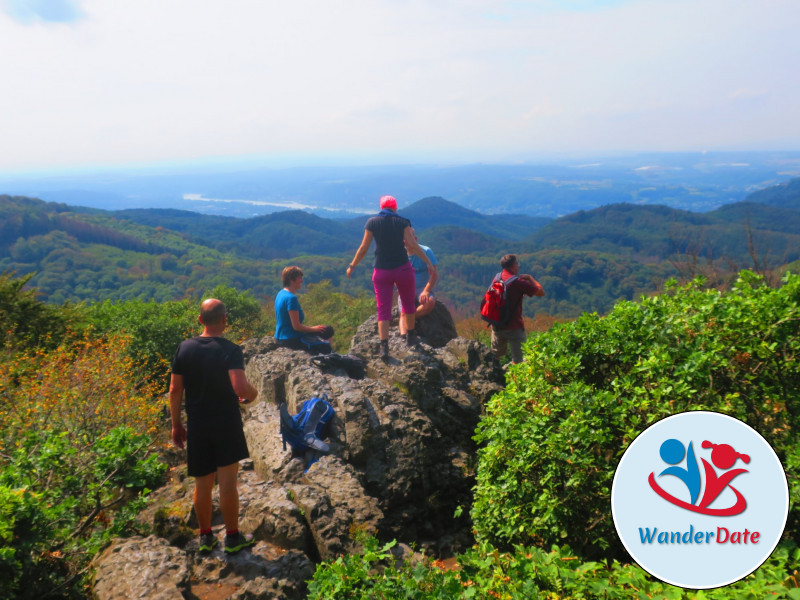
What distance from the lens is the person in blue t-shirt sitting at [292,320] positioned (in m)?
7.17

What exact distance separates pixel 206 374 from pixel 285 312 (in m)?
3.56

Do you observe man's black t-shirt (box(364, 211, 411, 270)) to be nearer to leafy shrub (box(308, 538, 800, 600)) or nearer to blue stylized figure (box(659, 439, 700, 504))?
leafy shrub (box(308, 538, 800, 600))

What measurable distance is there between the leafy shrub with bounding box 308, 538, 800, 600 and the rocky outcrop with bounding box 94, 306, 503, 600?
121 cm

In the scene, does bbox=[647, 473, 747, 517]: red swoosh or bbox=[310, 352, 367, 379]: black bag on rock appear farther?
bbox=[310, 352, 367, 379]: black bag on rock

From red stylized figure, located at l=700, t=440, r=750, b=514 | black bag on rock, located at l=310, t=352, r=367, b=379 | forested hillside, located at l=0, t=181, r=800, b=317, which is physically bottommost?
forested hillside, located at l=0, t=181, r=800, b=317

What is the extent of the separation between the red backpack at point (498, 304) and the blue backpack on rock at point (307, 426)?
3.29 metres

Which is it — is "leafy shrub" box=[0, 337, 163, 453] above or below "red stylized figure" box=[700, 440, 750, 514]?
below

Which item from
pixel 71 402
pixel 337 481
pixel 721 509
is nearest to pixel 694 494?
pixel 721 509

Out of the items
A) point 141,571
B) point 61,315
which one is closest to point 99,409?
point 141,571

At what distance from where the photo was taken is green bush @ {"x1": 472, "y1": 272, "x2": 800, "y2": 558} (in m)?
3.60

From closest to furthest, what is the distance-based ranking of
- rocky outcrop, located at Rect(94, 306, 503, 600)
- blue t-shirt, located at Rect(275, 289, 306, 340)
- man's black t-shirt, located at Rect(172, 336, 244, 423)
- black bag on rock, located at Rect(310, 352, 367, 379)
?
rocky outcrop, located at Rect(94, 306, 503, 600) < man's black t-shirt, located at Rect(172, 336, 244, 423) < blue t-shirt, located at Rect(275, 289, 306, 340) < black bag on rock, located at Rect(310, 352, 367, 379)

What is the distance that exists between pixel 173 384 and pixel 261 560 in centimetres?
170

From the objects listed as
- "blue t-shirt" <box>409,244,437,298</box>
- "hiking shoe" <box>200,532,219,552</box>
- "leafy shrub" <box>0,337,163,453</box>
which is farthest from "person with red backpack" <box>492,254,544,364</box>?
"leafy shrub" <box>0,337,163,453</box>

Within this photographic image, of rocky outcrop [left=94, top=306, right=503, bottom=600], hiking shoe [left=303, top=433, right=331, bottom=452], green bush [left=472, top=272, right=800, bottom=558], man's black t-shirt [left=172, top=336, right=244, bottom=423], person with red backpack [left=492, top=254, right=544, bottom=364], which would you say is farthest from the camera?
person with red backpack [left=492, top=254, right=544, bottom=364]
